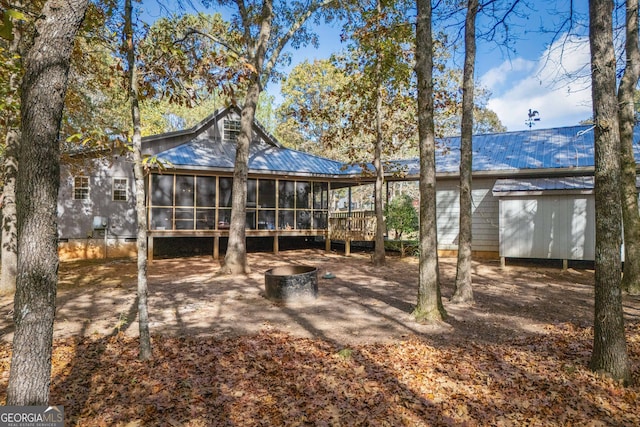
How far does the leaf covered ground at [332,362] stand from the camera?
354 cm

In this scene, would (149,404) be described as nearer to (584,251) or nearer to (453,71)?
(584,251)

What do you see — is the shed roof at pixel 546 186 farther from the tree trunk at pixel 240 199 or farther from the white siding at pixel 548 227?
the tree trunk at pixel 240 199

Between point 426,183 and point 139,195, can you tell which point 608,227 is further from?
point 139,195

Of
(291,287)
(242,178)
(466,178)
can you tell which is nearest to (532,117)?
(466,178)

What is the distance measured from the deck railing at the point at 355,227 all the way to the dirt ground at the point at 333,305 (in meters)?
3.44

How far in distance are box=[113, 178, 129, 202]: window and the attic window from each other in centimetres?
494

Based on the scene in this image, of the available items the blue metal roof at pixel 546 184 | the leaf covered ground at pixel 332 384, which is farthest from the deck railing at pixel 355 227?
the leaf covered ground at pixel 332 384

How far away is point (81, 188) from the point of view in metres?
15.4

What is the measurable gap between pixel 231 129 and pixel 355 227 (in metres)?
7.79

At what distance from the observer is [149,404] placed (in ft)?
12.0

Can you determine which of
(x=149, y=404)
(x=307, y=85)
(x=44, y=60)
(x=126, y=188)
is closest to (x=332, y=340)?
(x=149, y=404)

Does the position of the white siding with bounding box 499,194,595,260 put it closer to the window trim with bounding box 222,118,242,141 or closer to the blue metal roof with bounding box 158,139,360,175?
the blue metal roof with bounding box 158,139,360,175

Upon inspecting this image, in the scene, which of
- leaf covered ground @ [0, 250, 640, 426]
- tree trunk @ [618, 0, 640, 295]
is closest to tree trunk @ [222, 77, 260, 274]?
leaf covered ground @ [0, 250, 640, 426]

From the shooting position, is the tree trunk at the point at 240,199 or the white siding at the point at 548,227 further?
the white siding at the point at 548,227
